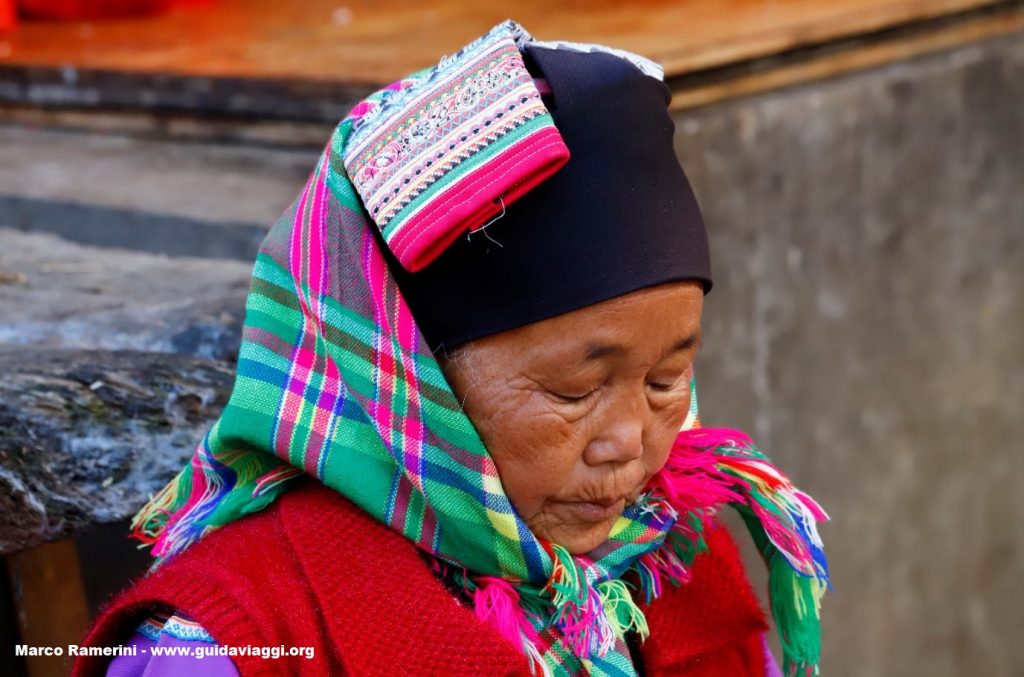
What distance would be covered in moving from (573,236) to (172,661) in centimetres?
65

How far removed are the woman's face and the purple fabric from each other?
38 cm

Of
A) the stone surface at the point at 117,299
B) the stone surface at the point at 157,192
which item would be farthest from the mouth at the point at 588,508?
the stone surface at the point at 157,192

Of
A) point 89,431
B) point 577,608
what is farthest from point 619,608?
point 89,431

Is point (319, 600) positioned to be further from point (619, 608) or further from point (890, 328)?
point (890, 328)

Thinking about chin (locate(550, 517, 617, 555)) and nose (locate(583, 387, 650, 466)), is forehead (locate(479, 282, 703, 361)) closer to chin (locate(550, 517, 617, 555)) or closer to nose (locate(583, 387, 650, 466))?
nose (locate(583, 387, 650, 466))

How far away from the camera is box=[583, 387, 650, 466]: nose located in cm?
150

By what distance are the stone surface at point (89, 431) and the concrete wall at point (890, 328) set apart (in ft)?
4.67

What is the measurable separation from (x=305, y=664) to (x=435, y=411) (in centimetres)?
31

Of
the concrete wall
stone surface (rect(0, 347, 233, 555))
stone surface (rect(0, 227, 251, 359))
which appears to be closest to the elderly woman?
stone surface (rect(0, 347, 233, 555))

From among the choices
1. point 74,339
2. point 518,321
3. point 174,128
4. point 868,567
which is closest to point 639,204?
point 518,321

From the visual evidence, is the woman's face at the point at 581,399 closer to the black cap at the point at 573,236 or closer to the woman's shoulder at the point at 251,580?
the black cap at the point at 573,236

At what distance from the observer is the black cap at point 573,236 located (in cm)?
141

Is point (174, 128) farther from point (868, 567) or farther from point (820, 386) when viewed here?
point (868, 567)

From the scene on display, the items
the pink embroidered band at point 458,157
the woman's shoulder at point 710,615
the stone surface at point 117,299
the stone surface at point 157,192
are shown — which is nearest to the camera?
the pink embroidered band at point 458,157
